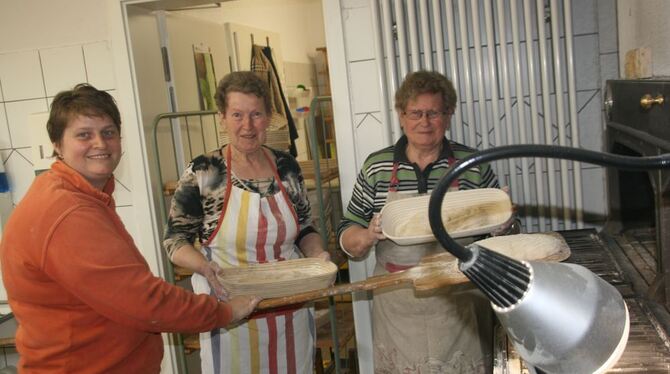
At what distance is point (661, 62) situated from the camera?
1409mm

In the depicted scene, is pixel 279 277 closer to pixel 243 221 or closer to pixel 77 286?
pixel 243 221

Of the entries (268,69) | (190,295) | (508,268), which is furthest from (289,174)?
(268,69)

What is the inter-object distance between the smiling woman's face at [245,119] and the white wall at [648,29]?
110 cm

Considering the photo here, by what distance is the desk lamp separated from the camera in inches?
21.0

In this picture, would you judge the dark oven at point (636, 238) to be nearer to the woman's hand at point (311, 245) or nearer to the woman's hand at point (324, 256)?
the woman's hand at point (324, 256)

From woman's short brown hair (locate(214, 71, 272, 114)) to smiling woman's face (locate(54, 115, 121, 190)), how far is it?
472 mm

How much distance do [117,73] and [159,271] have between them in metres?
0.84

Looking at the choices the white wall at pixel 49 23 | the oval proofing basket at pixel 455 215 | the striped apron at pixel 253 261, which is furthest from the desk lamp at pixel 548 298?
the white wall at pixel 49 23

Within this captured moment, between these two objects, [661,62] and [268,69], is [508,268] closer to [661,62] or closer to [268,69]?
[661,62]

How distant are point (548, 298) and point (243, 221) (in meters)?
1.41

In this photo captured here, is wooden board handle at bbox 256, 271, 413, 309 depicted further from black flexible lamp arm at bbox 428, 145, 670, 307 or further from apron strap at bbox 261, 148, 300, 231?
black flexible lamp arm at bbox 428, 145, 670, 307

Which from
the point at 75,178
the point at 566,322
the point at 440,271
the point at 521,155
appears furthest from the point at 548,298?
the point at 75,178

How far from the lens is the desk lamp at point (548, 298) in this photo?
21.0 inches

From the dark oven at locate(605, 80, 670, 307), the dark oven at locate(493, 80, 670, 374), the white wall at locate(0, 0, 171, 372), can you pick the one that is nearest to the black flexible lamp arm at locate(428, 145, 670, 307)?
the dark oven at locate(493, 80, 670, 374)
